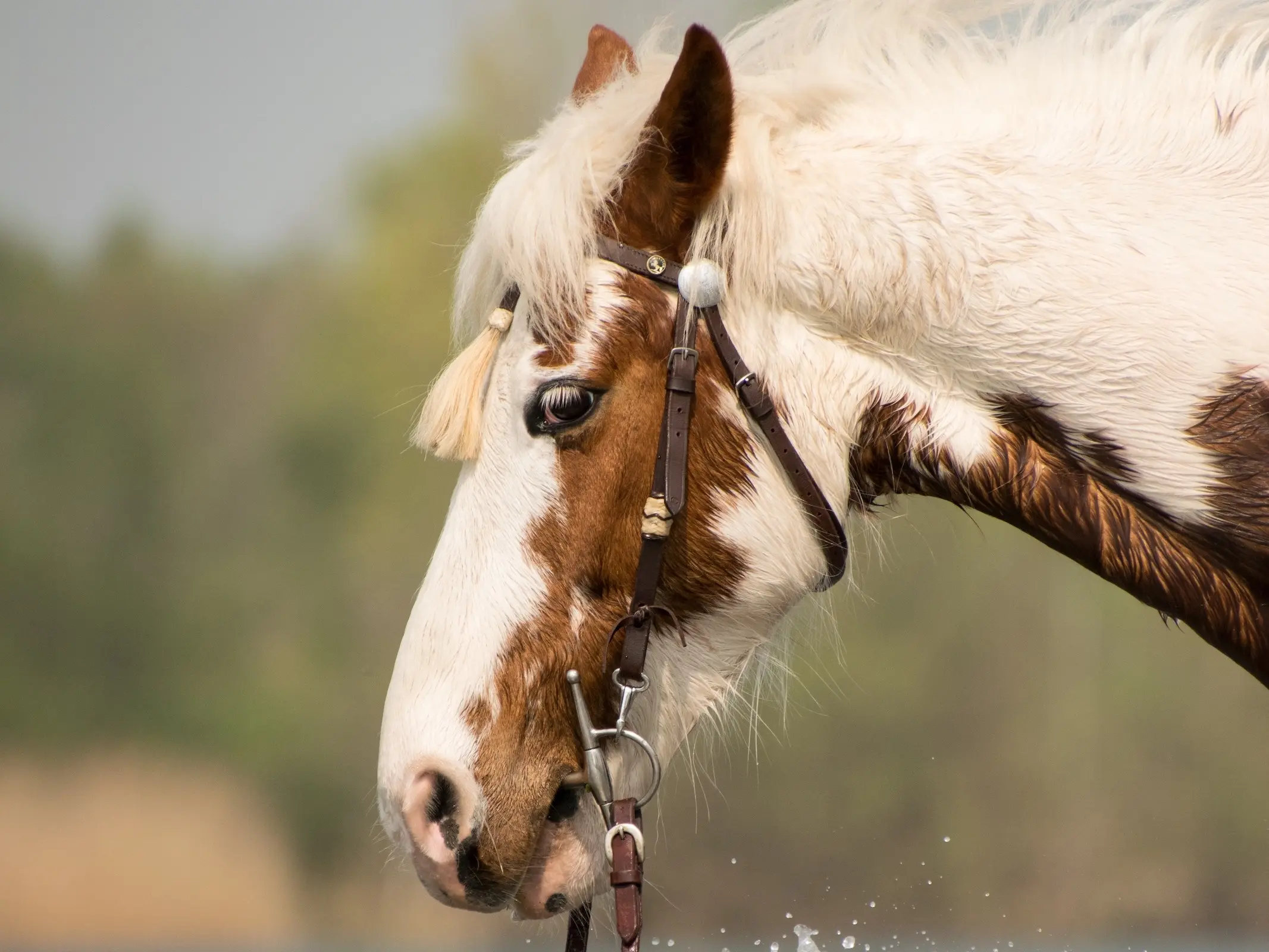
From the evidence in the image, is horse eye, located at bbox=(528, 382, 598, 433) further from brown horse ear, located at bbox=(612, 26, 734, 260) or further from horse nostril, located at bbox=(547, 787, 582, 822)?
horse nostril, located at bbox=(547, 787, 582, 822)

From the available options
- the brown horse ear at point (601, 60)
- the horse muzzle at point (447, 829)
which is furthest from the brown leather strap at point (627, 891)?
the brown horse ear at point (601, 60)

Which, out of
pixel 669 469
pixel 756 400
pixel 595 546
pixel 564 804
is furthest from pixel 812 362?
pixel 564 804

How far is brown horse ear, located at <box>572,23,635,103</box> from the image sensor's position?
4.80 feet

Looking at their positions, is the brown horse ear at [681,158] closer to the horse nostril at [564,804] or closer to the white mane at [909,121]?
the white mane at [909,121]

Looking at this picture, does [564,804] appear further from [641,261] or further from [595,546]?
[641,261]

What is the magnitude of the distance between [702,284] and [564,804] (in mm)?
541

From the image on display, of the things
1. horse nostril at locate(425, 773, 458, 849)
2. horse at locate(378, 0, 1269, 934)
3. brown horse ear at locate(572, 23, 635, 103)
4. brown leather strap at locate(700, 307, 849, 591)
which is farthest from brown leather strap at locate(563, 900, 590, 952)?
brown horse ear at locate(572, 23, 635, 103)

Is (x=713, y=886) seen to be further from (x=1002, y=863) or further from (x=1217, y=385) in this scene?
(x=1217, y=385)

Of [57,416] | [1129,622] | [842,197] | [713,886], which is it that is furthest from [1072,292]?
[57,416]

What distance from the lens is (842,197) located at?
1153mm

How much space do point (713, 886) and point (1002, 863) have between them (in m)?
1.67

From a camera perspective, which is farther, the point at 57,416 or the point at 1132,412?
the point at 57,416

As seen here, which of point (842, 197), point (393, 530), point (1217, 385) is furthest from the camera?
point (393, 530)

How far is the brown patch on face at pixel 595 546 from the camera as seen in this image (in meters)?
1.16
